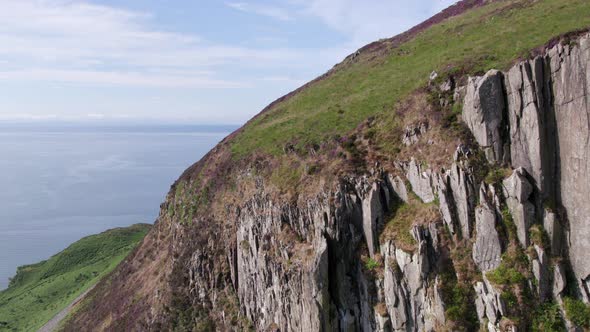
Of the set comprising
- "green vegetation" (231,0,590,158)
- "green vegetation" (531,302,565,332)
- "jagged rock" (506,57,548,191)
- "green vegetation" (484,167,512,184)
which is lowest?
"green vegetation" (531,302,565,332)

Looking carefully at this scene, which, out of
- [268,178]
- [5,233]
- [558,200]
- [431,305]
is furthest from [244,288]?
[5,233]

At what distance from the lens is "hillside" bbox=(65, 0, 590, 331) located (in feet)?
76.0

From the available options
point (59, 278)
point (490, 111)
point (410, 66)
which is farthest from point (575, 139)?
point (59, 278)

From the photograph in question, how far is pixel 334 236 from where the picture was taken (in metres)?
30.9

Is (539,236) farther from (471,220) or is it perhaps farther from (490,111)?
(490,111)

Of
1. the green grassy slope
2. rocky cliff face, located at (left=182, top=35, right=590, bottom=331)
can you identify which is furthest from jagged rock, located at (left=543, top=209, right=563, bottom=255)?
the green grassy slope

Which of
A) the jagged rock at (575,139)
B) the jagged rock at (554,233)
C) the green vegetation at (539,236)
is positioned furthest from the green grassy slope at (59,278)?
the jagged rock at (575,139)

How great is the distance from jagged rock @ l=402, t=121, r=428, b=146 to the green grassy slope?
220 feet

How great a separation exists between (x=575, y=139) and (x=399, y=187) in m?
11.0

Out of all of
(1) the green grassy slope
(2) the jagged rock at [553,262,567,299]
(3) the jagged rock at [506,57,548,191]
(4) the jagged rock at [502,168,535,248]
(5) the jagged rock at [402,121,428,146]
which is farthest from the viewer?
(1) the green grassy slope

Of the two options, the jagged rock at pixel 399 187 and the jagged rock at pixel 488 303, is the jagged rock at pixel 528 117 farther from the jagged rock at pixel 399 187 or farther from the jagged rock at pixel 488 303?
the jagged rock at pixel 399 187

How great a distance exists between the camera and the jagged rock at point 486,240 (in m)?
24.4

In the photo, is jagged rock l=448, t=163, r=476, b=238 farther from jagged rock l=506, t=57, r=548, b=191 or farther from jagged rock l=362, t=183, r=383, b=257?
jagged rock l=362, t=183, r=383, b=257

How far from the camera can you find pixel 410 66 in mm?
46625
